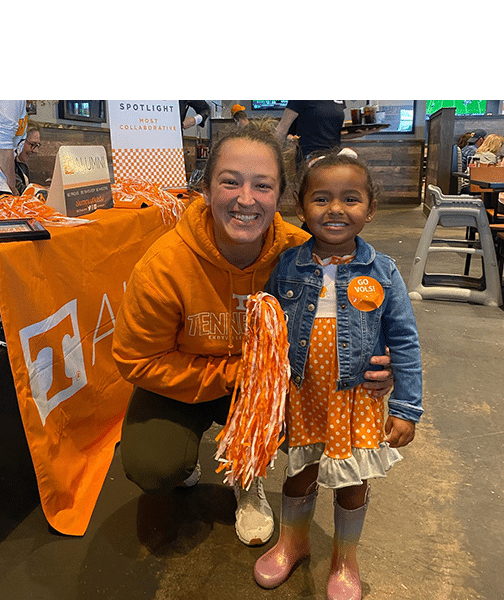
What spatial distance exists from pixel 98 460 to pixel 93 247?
679 millimetres

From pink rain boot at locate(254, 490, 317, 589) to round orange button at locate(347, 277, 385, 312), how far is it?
19.3 inches

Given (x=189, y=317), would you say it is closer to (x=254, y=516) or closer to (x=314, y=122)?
(x=254, y=516)

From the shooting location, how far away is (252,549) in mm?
1333

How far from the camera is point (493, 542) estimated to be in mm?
1351

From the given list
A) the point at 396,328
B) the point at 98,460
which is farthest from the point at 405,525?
the point at 98,460

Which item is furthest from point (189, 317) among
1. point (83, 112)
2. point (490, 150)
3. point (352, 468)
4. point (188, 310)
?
point (490, 150)

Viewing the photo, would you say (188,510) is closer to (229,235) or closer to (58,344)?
(58,344)

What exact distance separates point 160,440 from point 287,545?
0.40 m

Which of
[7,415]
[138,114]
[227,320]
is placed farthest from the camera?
[138,114]

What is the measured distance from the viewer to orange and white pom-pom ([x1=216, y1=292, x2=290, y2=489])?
42.4 inches

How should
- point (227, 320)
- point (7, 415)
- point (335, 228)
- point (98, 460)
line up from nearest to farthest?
1. point (335, 228)
2. point (227, 320)
3. point (7, 415)
4. point (98, 460)

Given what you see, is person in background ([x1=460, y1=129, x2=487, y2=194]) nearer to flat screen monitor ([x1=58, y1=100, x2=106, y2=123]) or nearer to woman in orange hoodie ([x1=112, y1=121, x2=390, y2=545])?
flat screen monitor ([x1=58, y1=100, x2=106, y2=123])

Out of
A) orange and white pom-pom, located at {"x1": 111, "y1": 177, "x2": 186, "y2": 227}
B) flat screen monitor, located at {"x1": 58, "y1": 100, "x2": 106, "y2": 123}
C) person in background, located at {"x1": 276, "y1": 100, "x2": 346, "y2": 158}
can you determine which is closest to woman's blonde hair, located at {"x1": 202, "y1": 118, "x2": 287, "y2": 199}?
orange and white pom-pom, located at {"x1": 111, "y1": 177, "x2": 186, "y2": 227}

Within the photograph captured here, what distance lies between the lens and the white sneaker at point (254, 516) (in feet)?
4.40
